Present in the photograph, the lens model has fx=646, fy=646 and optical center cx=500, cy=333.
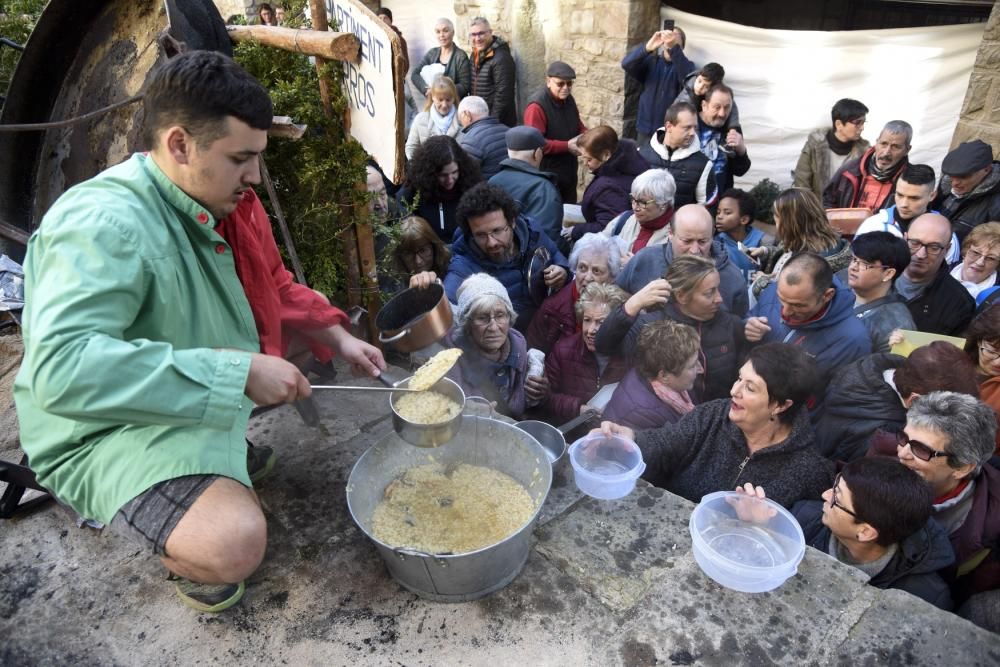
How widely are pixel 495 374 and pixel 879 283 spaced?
232 centimetres

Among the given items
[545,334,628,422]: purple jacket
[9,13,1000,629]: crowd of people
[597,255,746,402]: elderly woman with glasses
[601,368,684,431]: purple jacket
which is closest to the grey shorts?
[9,13,1000,629]: crowd of people

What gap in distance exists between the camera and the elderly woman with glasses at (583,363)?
4.01 metres

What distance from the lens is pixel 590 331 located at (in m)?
4.03

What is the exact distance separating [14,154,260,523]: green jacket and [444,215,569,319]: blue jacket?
2.23 metres

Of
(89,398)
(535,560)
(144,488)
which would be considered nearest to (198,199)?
(89,398)

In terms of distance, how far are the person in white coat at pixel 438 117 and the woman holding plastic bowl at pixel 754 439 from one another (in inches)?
191

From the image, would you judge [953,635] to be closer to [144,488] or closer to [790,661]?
[790,661]

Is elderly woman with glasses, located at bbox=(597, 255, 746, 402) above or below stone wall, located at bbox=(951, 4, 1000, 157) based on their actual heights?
below

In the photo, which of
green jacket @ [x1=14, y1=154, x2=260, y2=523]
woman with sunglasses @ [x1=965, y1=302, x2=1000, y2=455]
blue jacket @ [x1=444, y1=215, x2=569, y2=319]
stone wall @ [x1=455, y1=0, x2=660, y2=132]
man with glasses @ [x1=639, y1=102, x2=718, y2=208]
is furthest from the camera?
stone wall @ [x1=455, y1=0, x2=660, y2=132]

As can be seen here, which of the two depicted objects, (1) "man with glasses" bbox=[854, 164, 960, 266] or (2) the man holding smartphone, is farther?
(2) the man holding smartphone

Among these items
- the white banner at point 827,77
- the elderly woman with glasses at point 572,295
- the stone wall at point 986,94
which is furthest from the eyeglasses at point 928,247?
the white banner at point 827,77

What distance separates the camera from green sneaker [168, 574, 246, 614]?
2.30 meters

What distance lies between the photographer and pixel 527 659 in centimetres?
220

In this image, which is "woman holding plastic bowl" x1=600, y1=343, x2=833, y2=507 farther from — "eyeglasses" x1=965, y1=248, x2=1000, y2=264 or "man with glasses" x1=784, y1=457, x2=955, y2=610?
"eyeglasses" x1=965, y1=248, x2=1000, y2=264
